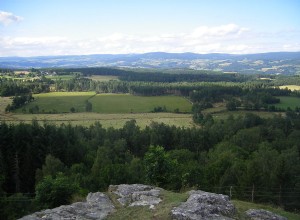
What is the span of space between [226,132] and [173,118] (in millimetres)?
31420

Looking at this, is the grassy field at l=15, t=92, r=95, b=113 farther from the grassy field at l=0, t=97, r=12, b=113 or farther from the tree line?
the tree line

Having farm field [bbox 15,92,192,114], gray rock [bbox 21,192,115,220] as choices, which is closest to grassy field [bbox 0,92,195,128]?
farm field [bbox 15,92,192,114]

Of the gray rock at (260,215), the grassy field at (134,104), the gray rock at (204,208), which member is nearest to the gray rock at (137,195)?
the gray rock at (204,208)

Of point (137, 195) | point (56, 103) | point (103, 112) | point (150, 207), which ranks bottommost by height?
point (103, 112)

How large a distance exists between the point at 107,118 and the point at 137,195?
104426 mm

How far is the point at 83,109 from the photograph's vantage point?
Answer: 460 ft

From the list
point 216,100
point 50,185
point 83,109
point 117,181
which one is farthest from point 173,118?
point 50,185

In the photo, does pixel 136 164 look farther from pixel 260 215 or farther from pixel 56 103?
pixel 56 103

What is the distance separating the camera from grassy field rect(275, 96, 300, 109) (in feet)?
508

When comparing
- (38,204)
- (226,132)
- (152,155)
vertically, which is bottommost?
(226,132)

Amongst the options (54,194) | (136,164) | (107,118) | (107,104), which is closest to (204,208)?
(54,194)

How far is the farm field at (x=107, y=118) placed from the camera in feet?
374

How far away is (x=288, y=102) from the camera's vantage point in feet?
544

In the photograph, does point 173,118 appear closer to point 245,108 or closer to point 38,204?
point 245,108
